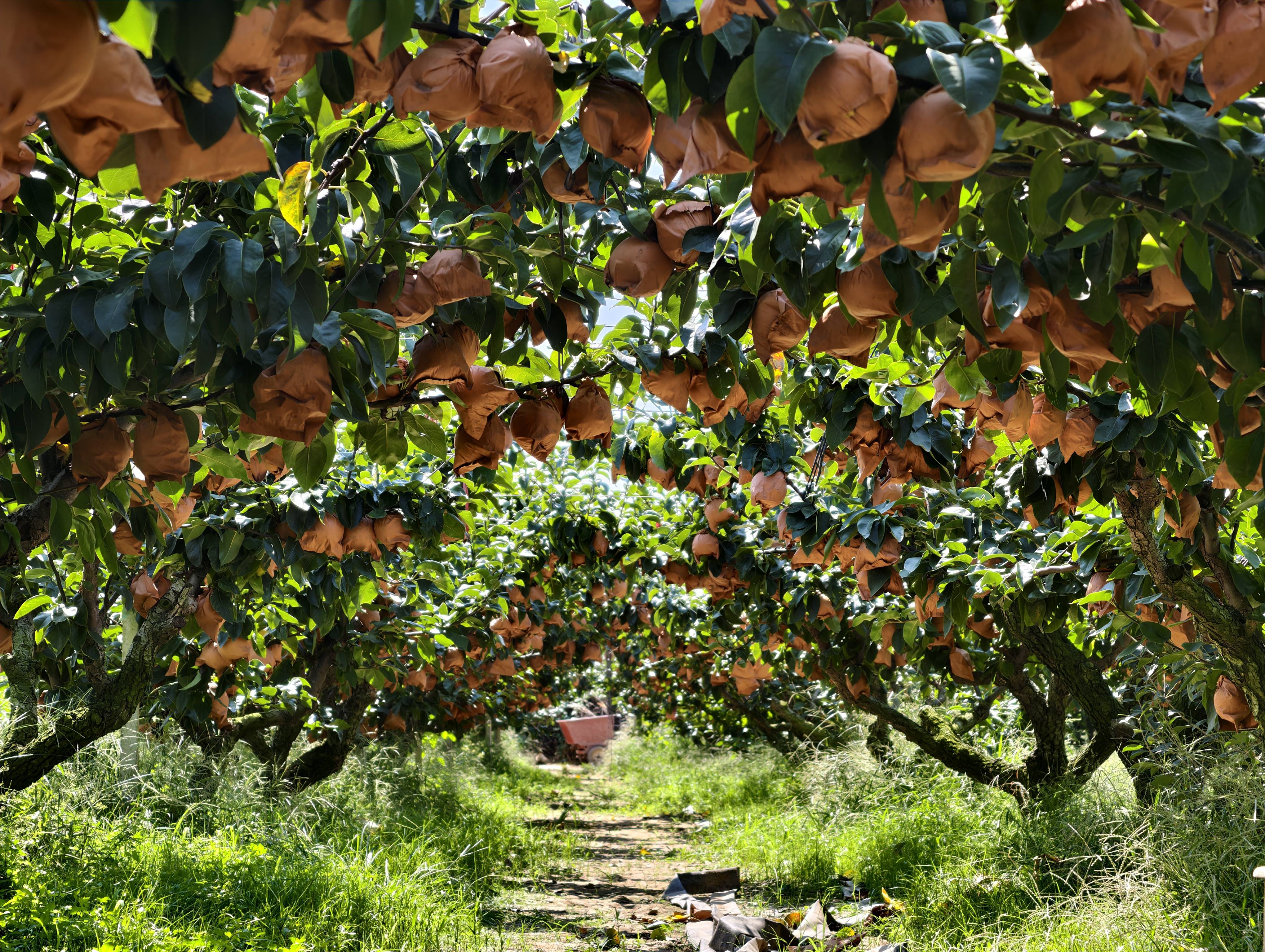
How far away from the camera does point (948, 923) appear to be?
449cm

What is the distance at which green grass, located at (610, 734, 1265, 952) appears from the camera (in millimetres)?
3666

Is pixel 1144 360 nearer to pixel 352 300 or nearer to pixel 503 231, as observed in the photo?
pixel 503 231

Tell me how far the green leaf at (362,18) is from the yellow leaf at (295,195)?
1.50 feet

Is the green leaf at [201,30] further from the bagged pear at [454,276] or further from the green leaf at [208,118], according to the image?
the bagged pear at [454,276]

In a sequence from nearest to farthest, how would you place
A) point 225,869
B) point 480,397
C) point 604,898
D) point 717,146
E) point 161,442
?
1. point 717,146
2. point 161,442
3. point 480,397
4. point 225,869
5. point 604,898

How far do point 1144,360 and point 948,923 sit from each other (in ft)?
13.0

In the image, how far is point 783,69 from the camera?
0.79 m

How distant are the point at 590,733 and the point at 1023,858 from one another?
15738 mm

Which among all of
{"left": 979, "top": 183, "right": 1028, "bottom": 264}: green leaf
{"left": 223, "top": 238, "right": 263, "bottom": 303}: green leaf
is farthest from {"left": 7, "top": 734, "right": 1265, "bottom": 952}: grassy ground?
{"left": 979, "top": 183, "right": 1028, "bottom": 264}: green leaf

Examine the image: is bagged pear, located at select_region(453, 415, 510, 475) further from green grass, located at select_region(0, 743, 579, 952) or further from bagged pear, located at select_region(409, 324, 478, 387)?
green grass, located at select_region(0, 743, 579, 952)

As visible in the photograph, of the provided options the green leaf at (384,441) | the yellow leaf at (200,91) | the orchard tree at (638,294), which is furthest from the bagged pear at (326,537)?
the yellow leaf at (200,91)

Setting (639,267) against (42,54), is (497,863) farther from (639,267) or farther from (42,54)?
(42,54)

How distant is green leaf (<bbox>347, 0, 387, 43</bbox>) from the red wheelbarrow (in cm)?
1914

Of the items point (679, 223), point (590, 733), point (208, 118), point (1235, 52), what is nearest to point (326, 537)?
point (679, 223)
